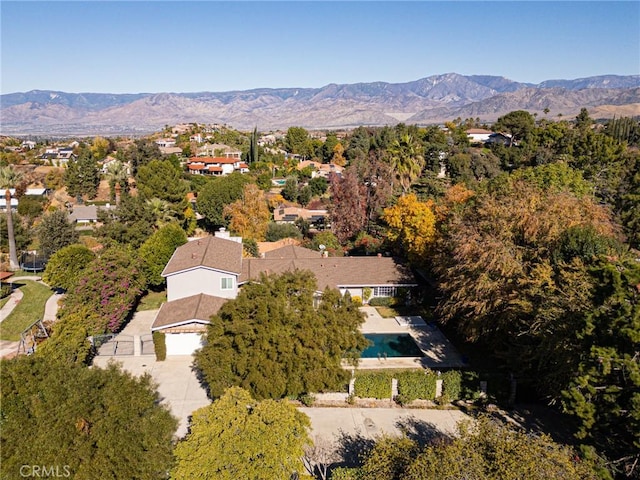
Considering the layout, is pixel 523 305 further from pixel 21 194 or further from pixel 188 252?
pixel 21 194

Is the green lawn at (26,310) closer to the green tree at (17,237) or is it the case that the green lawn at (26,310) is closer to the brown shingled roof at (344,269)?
the green tree at (17,237)

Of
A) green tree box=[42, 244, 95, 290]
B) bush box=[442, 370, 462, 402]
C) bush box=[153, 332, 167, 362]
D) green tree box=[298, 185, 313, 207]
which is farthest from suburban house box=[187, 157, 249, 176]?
bush box=[442, 370, 462, 402]

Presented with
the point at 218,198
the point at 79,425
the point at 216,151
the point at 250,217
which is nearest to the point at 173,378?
the point at 79,425

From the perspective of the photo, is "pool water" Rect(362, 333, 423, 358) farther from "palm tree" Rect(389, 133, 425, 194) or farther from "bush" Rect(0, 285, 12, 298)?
"bush" Rect(0, 285, 12, 298)

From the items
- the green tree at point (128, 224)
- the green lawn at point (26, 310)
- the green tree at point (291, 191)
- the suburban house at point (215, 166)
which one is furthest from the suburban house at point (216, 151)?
the green lawn at point (26, 310)

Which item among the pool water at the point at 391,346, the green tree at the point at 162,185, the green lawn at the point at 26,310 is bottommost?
the pool water at the point at 391,346

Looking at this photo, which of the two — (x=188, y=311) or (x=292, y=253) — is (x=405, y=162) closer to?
(x=292, y=253)

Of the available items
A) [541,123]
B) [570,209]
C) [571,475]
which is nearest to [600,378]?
[571,475]
